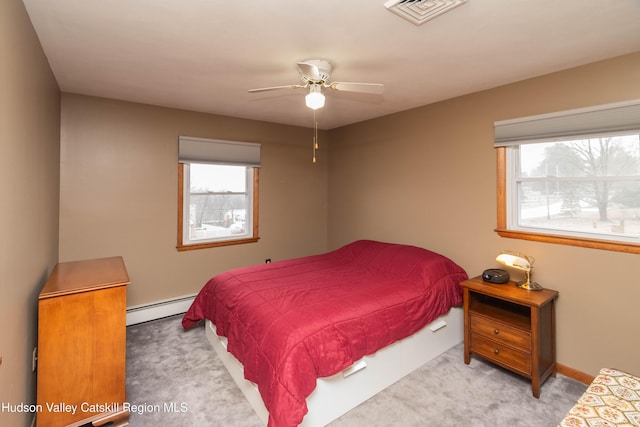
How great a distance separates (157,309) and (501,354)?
3498 mm

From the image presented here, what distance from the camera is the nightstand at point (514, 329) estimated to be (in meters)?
2.29

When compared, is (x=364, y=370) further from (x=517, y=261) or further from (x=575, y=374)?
(x=575, y=374)

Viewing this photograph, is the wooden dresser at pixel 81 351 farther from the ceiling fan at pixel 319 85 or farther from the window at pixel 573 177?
the window at pixel 573 177

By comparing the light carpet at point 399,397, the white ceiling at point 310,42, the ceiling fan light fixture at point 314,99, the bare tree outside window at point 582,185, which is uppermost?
the white ceiling at point 310,42

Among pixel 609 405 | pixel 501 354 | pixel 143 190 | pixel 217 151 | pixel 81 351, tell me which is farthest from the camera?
pixel 217 151

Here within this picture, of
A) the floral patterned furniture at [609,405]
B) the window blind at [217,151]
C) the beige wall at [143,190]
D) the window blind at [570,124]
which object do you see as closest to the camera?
the floral patterned furniture at [609,405]

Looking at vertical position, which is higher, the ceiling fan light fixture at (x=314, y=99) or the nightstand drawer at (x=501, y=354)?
the ceiling fan light fixture at (x=314, y=99)

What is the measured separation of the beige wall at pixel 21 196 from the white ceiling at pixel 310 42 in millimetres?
300

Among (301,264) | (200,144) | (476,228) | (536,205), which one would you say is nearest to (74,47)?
(200,144)

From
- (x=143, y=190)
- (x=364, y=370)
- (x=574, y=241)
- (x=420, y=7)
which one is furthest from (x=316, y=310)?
(x=143, y=190)

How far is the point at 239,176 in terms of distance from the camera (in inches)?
166

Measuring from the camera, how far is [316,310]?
7.22 ft

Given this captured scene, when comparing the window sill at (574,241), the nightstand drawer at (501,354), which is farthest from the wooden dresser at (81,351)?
the window sill at (574,241)

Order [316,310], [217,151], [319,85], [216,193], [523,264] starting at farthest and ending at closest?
[216,193], [217,151], [523,264], [319,85], [316,310]
